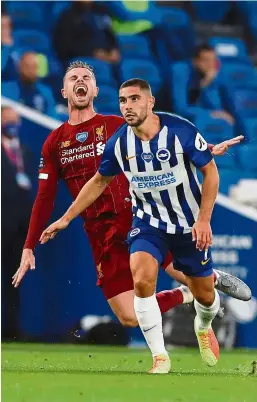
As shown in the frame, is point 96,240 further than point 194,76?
No

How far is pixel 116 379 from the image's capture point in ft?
24.7

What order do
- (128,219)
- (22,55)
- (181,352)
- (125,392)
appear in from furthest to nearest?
(22,55), (181,352), (128,219), (125,392)

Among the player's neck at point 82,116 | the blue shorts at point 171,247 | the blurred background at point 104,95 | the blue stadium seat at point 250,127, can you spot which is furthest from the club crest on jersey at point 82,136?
the blue stadium seat at point 250,127

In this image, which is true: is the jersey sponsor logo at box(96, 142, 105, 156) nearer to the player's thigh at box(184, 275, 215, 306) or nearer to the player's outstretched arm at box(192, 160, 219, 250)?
the player's thigh at box(184, 275, 215, 306)

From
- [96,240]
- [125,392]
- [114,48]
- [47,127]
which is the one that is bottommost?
[125,392]

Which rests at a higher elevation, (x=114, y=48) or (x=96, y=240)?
(x=114, y=48)

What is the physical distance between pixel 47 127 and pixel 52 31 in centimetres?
106

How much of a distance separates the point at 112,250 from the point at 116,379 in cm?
141

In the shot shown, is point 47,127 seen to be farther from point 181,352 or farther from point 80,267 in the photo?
point 181,352

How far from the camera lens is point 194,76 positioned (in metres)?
12.1

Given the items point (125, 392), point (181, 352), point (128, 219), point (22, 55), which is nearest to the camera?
point (125, 392)

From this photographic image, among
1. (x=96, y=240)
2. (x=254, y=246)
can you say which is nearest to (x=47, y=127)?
(x=254, y=246)

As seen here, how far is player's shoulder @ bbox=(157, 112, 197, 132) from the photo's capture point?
288 inches

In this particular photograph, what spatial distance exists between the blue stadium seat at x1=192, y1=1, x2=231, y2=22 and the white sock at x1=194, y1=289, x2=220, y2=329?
480 cm
